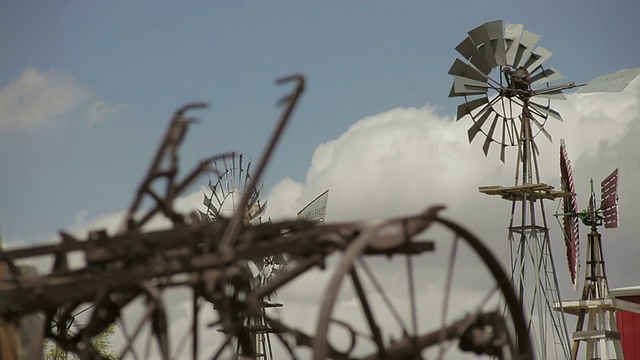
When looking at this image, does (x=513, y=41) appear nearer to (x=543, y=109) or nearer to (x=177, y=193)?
(x=543, y=109)

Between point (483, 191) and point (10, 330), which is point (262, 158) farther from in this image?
point (483, 191)

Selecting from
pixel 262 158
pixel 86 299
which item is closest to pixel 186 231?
pixel 262 158

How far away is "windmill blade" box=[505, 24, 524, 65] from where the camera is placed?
2894 centimetres

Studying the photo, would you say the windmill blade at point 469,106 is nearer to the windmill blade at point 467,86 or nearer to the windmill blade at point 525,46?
the windmill blade at point 467,86

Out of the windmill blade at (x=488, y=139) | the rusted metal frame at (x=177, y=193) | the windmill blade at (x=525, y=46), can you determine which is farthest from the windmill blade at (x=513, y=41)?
the rusted metal frame at (x=177, y=193)

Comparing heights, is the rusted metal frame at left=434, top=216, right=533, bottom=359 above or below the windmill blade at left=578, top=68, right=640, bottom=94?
below

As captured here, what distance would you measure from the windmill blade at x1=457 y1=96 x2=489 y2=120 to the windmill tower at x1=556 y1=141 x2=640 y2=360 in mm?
3097

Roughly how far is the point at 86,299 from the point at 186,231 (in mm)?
1453

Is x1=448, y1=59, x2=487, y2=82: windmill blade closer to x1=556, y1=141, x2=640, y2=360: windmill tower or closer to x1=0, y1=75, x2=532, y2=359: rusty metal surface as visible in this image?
x1=556, y1=141, x2=640, y2=360: windmill tower

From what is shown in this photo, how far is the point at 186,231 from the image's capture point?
26.5ft

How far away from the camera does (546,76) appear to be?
29.3m

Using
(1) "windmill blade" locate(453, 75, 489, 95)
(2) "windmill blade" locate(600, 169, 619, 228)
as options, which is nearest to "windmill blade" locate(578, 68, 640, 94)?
(1) "windmill blade" locate(453, 75, 489, 95)

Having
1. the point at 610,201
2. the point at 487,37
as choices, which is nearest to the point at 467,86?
the point at 487,37

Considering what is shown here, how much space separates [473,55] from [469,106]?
1.27 metres
